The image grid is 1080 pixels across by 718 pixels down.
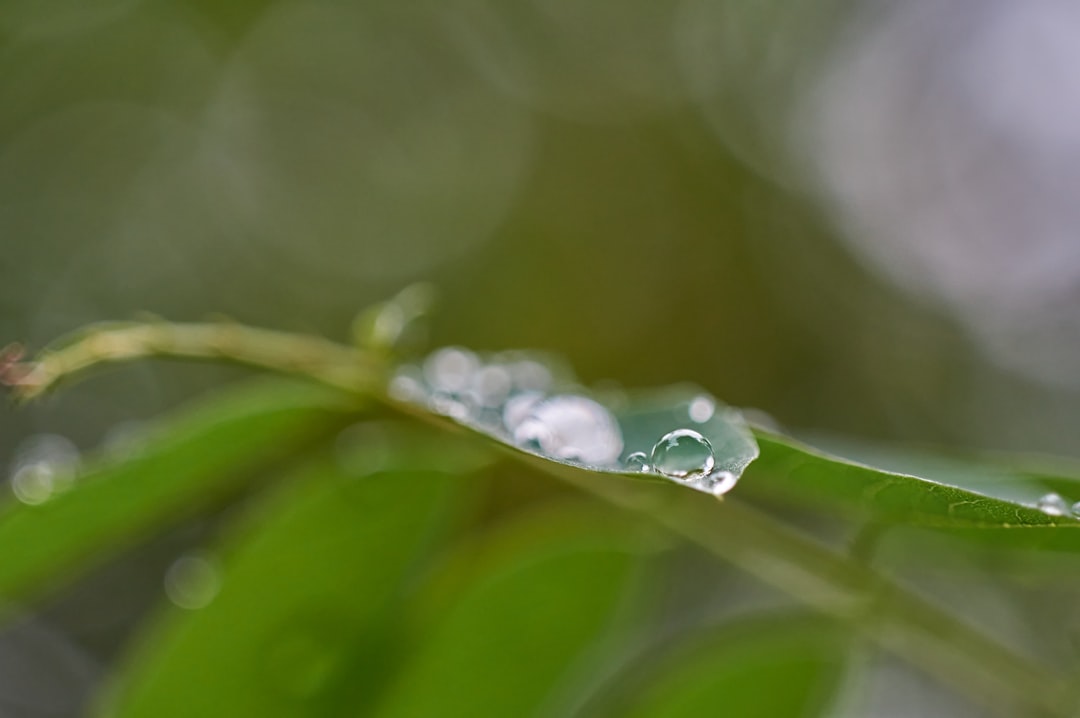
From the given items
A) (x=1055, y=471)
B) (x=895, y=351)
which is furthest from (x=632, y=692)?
(x=895, y=351)

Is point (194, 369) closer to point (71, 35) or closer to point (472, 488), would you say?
point (71, 35)

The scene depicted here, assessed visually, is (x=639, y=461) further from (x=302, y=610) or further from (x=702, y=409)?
(x=302, y=610)

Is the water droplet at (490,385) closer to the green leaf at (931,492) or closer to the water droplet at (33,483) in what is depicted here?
the green leaf at (931,492)

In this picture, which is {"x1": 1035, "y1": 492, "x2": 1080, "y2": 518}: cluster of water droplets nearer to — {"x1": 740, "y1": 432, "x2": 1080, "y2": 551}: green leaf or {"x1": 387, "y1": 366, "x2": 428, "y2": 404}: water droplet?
{"x1": 740, "y1": 432, "x2": 1080, "y2": 551}: green leaf

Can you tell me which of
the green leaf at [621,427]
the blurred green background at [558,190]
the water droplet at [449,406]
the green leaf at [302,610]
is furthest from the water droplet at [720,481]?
the blurred green background at [558,190]

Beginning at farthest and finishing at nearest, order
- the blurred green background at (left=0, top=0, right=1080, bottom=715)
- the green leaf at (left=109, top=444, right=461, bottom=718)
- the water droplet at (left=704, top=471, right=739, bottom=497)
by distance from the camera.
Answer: the blurred green background at (left=0, top=0, right=1080, bottom=715), the green leaf at (left=109, top=444, right=461, bottom=718), the water droplet at (left=704, top=471, right=739, bottom=497)

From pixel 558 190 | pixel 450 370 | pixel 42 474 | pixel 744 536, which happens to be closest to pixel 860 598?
pixel 744 536

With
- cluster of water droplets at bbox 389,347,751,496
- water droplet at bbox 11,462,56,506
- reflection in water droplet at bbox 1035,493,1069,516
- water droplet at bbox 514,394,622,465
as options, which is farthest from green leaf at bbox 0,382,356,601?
reflection in water droplet at bbox 1035,493,1069,516
